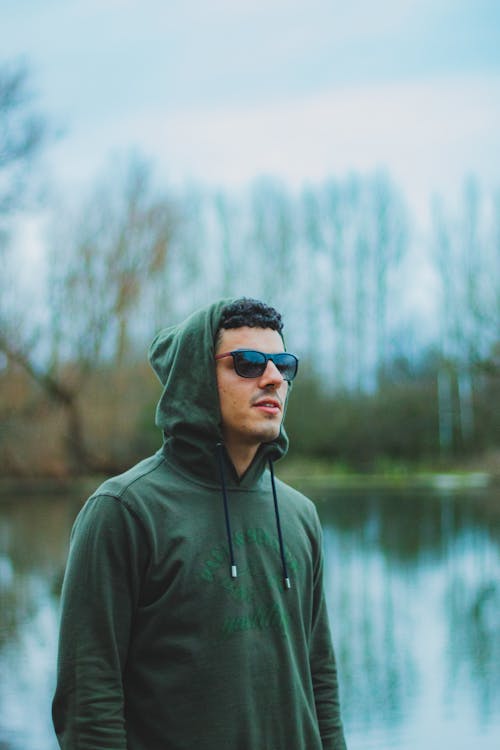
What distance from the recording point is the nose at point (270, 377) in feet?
7.75

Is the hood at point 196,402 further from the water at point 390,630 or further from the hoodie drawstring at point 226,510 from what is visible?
the water at point 390,630

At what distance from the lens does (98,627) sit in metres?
2.17

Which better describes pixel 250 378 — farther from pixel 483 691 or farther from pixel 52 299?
pixel 52 299

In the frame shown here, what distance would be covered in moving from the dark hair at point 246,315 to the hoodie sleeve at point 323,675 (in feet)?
1.63

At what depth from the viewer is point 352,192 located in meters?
56.9

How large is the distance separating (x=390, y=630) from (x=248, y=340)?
7.61 m

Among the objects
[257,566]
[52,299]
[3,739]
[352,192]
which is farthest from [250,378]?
[352,192]

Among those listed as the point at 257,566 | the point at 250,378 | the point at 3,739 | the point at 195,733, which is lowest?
the point at 3,739

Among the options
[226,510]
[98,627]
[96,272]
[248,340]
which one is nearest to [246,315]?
[248,340]

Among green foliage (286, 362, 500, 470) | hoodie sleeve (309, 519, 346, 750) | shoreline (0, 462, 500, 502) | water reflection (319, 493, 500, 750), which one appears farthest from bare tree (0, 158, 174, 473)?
hoodie sleeve (309, 519, 346, 750)

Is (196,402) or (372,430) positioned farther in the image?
(372,430)

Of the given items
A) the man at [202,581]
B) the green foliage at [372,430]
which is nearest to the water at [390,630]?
the man at [202,581]

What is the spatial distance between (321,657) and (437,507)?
853 inches

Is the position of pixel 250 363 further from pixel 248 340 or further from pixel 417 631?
pixel 417 631
